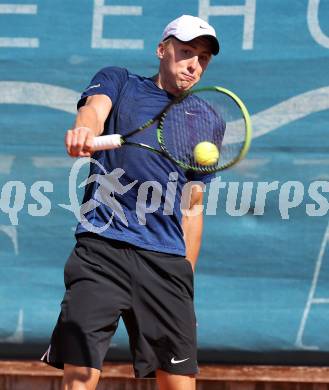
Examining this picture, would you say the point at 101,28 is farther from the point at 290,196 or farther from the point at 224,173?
the point at 290,196

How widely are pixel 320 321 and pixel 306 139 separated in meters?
0.86

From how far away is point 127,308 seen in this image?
3.49m

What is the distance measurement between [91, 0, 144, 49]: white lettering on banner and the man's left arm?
4.01 feet

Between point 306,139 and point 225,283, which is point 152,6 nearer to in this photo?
point 306,139

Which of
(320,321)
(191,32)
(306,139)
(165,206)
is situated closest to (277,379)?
(320,321)

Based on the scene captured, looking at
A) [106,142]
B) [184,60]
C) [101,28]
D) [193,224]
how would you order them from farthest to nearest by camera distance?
[101,28] < [193,224] < [184,60] < [106,142]

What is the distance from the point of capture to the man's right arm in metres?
2.99

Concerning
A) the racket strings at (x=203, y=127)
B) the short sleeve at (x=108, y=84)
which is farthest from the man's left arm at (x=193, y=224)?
the short sleeve at (x=108, y=84)

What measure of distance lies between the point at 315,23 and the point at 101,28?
1.03 m

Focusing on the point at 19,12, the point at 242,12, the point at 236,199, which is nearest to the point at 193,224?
the point at 236,199

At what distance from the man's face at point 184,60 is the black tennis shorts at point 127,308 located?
0.64m

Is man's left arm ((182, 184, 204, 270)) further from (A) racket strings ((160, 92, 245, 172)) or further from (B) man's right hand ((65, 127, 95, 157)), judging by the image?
(B) man's right hand ((65, 127, 95, 157))

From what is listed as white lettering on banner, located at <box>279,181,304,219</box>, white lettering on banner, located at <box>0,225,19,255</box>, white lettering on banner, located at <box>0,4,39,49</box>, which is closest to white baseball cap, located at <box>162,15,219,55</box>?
white lettering on banner, located at <box>279,181,304,219</box>

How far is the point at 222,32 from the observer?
4707 millimetres
